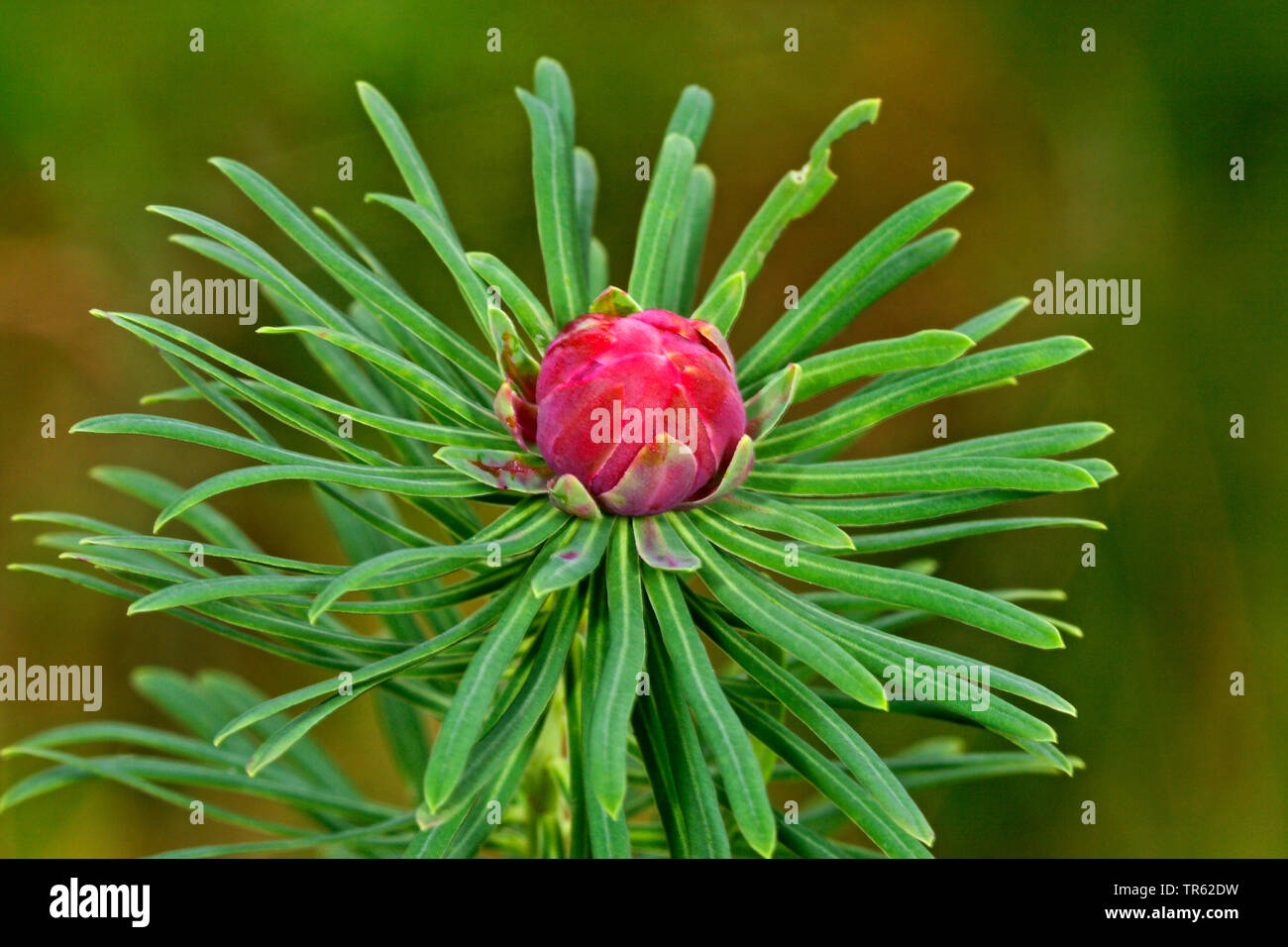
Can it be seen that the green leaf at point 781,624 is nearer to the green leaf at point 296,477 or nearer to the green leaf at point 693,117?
the green leaf at point 296,477

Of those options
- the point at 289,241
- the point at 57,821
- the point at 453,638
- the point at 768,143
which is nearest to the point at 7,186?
the point at 289,241

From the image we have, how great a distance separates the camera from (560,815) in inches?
30.4

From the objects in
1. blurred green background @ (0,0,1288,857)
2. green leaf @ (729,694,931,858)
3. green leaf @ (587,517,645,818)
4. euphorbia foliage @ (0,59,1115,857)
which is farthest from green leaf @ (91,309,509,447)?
blurred green background @ (0,0,1288,857)

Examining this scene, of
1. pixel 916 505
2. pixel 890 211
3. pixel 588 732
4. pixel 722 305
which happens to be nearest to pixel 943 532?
pixel 916 505

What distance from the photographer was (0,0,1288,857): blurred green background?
167 cm

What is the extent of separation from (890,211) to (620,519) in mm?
1367

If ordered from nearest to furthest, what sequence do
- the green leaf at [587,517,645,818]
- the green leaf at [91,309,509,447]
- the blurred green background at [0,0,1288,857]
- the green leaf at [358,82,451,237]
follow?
the green leaf at [587,517,645,818]
the green leaf at [91,309,509,447]
the green leaf at [358,82,451,237]
the blurred green background at [0,0,1288,857]

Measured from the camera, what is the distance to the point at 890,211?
1833 millimetres

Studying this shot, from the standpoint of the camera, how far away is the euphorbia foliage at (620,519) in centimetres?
52

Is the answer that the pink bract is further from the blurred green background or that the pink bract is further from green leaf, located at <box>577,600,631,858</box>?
the blurred green background

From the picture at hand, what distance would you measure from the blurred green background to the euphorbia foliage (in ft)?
3.40

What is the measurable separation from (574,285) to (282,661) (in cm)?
125

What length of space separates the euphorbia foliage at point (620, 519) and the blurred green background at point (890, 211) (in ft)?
3.40
